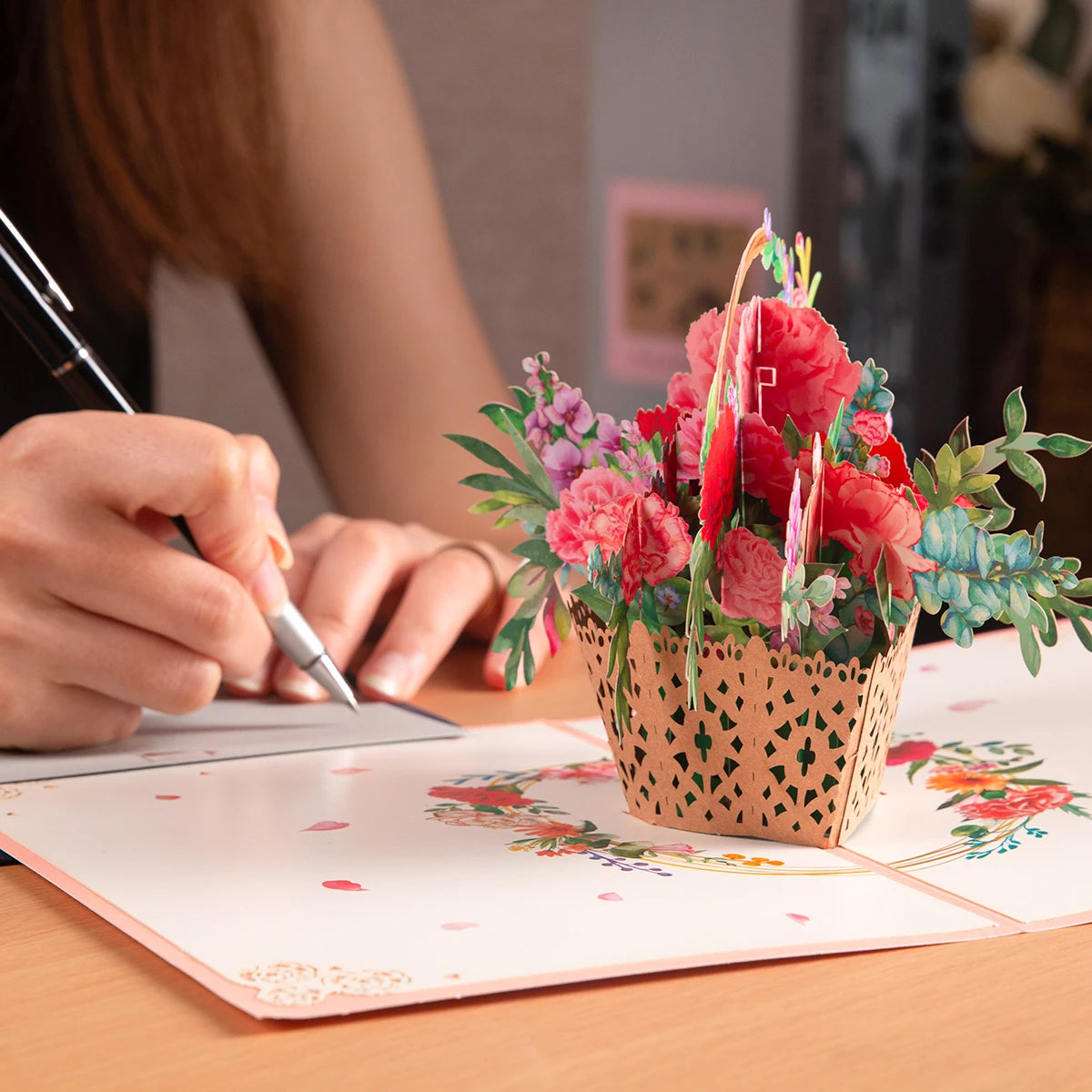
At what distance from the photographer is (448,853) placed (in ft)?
1.33

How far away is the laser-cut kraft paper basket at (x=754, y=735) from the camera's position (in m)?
0.40

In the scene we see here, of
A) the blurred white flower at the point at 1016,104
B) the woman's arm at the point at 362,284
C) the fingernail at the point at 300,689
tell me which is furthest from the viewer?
the blurred white flower at the point at 1016,104

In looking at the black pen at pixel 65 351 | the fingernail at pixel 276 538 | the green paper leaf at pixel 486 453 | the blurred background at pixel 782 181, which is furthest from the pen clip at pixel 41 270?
the blurred background at pixel 782 181

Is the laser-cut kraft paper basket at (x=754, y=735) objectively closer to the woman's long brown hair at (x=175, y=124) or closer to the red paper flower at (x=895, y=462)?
the red paper flower at (x=895, y=462)

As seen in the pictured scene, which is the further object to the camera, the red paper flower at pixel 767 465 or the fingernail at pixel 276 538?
the fingernail at pixel 276 538

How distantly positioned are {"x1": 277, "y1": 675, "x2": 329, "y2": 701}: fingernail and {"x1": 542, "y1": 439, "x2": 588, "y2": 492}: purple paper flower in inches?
9.3

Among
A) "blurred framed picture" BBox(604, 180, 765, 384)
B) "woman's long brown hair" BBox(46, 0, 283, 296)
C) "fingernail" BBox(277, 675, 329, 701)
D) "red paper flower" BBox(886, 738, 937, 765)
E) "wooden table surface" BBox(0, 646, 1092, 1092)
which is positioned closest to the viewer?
"wooden table surface" BBox(0, 646, 1092, 1092)

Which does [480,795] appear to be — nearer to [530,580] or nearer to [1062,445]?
[530,580]

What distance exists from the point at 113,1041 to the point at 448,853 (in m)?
0.12

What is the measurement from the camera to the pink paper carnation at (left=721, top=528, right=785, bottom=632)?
1.27 ft

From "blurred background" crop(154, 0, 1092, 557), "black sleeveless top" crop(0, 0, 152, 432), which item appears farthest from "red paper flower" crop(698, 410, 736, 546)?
"blurred background" crop(154, 0, 1092, 557)

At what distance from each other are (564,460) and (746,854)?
134mm

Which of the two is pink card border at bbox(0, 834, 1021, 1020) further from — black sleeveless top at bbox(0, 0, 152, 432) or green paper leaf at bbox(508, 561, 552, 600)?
black sleeveless top at bbox(0, 0, 152, 432)

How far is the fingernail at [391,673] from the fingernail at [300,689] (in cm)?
2
